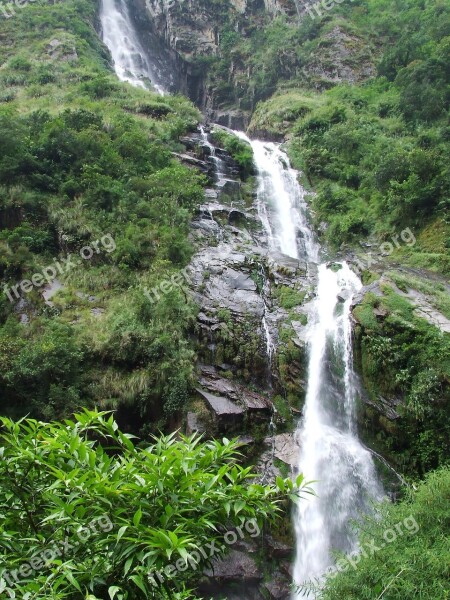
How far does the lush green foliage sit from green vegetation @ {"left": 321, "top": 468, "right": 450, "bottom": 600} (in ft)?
14.2

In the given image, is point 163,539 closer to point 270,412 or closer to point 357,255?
point 270,412

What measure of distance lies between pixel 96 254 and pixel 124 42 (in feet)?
118

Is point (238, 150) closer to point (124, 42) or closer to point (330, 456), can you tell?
point (330, 456)

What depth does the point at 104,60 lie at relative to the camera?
34.1m

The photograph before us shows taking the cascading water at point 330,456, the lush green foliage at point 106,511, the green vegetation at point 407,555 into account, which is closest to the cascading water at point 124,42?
the cascading water at point 330,456

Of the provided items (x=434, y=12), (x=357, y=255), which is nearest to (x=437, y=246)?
(x=357, y=255)

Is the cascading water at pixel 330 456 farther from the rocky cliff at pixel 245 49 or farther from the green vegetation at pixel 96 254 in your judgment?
the rocky cliff at pixel 245 49

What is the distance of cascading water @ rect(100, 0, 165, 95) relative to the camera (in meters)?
40.1

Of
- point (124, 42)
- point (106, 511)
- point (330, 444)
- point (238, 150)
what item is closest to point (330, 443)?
point (330, 444)

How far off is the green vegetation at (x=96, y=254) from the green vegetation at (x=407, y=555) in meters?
5.22

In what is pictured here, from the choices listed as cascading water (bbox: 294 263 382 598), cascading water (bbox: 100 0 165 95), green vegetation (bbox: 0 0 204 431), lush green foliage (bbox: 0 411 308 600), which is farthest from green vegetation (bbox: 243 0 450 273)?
lush green foliage (bbox: 0 411 308 600)

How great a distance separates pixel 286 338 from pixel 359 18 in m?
35.5

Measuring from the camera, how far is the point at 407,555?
623 cm

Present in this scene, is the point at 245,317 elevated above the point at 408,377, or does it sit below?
below
